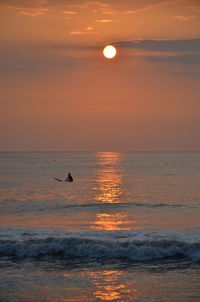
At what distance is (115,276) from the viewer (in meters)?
19.5

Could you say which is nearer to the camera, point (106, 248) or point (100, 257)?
point (100, 257)

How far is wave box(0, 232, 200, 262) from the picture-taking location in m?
22.9

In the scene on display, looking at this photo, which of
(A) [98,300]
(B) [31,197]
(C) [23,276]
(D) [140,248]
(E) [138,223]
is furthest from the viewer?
(B) [31,197]

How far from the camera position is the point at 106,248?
2362 cm

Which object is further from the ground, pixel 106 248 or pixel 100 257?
pixel 106 248

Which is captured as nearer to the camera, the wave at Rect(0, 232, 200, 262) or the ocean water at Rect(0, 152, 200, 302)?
the ocean water at Rect(0, 152, 200, 302)

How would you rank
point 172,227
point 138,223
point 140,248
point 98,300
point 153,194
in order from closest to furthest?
point 98,300 → point 140,248 → point 172,227 → point 138,223 → point 153,194

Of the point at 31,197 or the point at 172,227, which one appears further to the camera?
the point at 31,197

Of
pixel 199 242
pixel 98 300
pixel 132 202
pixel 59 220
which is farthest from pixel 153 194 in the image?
pixel 98 300

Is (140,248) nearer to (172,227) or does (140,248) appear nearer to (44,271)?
(44,271)

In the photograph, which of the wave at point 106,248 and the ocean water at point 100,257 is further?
the wave at point 106,248

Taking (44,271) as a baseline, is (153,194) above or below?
above

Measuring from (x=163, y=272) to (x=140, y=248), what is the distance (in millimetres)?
3300

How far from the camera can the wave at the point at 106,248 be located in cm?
2291
